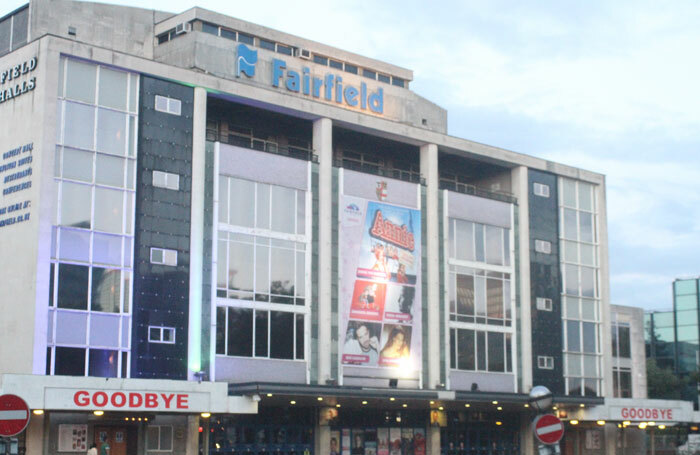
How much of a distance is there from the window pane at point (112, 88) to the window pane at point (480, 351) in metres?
22.9

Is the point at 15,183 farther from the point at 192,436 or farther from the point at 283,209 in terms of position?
the point at 192,436

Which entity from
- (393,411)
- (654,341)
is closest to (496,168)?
(393,411)

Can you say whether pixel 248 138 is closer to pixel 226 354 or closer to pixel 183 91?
pixel 183 91

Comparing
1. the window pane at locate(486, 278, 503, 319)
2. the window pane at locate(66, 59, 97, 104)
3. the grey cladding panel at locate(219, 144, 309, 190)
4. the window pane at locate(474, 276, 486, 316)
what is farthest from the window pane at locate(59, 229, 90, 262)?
the window pane at locate(486, 278, 503, 319)

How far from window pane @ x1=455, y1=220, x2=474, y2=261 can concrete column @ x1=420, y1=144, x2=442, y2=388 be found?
1698 millimetres

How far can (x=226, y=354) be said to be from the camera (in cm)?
4644

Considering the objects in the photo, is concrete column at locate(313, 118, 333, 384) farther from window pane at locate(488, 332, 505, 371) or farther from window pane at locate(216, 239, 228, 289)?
window pane at locate(488, 332, 505, 371)

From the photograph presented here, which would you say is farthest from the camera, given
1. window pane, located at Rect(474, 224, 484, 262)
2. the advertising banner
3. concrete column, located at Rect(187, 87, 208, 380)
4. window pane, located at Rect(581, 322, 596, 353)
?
window pane, located at Rect(581, 322, 596, 353)

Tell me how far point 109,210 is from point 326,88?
15.0 meters

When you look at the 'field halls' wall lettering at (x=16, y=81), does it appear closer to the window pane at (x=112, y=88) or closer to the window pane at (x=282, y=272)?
the window pane at (x=112, y=88)

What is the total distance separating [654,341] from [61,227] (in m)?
65.8

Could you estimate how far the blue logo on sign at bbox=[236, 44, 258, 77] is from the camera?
51906mm

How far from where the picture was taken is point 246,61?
5219 centimetres

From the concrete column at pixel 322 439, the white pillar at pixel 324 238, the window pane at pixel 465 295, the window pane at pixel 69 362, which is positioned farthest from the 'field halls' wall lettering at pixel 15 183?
the window pane at pixel 465 295
